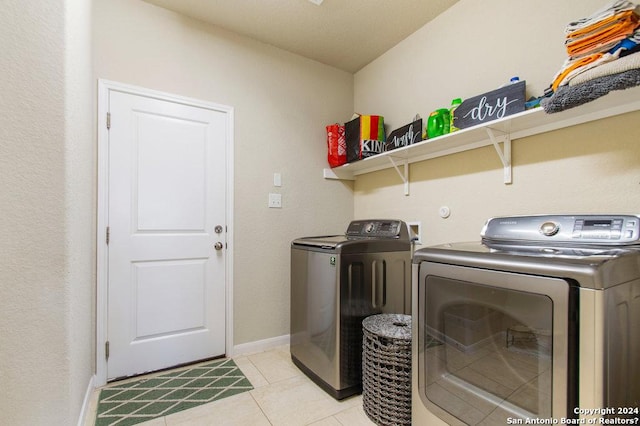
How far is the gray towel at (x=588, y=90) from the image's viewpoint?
3.50ft

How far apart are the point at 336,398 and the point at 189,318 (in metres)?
1.20

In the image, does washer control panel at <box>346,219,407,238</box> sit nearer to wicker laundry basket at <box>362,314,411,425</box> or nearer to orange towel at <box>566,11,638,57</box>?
wicker laundry basket at <box>362,314,411,425</box>

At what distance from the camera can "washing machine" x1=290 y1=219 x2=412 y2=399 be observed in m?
1.78

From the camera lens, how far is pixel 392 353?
150 cm

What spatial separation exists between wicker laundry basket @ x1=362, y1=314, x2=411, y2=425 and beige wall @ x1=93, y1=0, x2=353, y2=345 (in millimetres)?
1170

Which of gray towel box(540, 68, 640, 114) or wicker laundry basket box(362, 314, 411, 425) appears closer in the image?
gray towel box(540, 68, 640, 114)

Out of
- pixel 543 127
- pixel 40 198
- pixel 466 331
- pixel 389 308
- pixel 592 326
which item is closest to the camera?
pixel 592 326

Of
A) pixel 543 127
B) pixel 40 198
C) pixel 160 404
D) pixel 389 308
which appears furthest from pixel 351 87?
pixel 160 404

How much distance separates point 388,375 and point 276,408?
2.25 ft

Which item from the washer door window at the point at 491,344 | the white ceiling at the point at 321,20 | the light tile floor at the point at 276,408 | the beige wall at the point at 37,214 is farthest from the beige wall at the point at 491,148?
the beige wall at the point at 37,214

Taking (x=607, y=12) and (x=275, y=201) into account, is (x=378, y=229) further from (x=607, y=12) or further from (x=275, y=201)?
(x=607, y=12)

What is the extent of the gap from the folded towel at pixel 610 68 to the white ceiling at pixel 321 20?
4.23ft

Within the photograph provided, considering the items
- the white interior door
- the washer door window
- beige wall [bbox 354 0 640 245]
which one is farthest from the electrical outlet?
the washer door window

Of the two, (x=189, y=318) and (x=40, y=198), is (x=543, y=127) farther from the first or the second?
(x=189, y=318)
